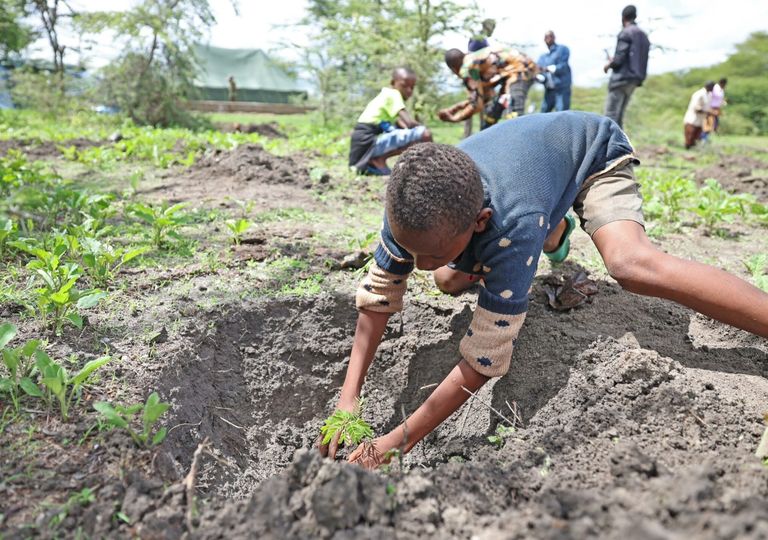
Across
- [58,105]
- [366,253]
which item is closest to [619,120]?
[366,253]

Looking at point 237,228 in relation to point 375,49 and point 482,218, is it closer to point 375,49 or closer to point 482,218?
point 482,218

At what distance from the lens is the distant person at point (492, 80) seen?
6.64 m

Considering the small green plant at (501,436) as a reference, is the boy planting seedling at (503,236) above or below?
above

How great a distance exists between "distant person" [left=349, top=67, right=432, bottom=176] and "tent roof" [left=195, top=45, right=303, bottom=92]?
19.0 m

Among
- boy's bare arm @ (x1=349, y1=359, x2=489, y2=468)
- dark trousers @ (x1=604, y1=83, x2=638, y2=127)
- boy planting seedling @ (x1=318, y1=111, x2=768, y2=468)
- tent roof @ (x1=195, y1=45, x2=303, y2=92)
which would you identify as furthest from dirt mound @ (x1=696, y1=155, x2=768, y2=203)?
tent roof @ (x1=195, y1=45, x2=303, y2=92)

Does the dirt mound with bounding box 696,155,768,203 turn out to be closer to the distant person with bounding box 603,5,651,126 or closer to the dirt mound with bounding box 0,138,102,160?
the distant person with bounding box 603,5,651,126

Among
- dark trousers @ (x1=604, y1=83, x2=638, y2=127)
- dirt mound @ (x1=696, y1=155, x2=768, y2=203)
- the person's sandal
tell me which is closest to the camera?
the person's sandal

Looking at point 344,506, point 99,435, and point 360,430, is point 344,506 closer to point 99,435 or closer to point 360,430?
point 360,430

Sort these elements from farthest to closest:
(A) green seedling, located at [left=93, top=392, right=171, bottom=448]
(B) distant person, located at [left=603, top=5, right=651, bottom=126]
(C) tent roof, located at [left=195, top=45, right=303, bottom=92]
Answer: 1. (C) tent roof, located at [left=195, top=45, right=303, bottom=92]
2. (B) distant person, located at [left=603, top=5, right=651, bottom=126]
3. (A) green seedling, located at [left=93, top=392, right=171, bottom=448]

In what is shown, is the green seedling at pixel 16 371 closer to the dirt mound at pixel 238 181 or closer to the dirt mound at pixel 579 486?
the dirt mound at pixel 579 486

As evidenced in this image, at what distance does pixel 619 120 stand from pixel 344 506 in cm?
793

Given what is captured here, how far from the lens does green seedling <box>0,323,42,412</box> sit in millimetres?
1704

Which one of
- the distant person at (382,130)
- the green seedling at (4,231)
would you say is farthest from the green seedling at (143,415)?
the distant person at (382,130)

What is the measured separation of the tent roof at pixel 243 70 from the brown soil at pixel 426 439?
2268cm
